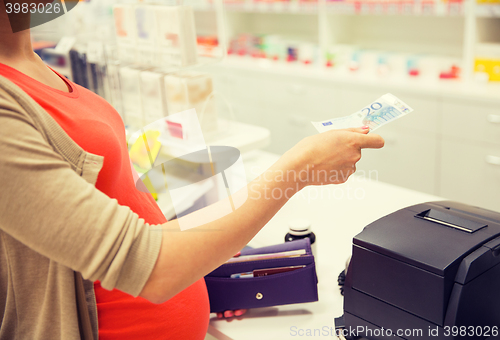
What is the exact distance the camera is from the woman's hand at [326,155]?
0.83 metres

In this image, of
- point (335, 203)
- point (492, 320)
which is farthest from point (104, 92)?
point (492, 320)

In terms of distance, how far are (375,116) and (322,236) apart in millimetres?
510

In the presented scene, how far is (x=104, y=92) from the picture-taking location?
2168 mm

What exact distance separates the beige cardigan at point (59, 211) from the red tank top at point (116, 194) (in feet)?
0.16

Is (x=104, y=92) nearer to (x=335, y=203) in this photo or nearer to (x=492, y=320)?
(x=335, y=203)

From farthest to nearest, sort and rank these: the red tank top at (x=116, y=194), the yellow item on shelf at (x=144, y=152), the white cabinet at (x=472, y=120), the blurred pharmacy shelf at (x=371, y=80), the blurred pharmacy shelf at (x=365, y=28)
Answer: the blurred pharmacy shelf at (x=365, y=28) → the blurred pharmacy shelf at (x=371, y=80) → the white cabinet at (x=472, y=120) → the yellow item on shelf at (x=144, y=152) → the red tank top at (x=116, y=194)

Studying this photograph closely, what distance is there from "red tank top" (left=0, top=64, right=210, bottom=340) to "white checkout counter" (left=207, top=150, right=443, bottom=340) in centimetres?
16

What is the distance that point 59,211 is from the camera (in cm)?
60

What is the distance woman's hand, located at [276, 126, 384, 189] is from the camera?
32.7 inches

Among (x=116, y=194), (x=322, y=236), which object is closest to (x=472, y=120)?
(x=322, y=236)

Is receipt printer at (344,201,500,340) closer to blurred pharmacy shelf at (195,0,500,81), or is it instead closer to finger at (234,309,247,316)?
finger at (234,309,247,316)

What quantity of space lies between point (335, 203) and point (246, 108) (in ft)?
7.81

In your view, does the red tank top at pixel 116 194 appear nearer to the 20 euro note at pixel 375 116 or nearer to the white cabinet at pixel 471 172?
the 20 euro note at pixel 375 116

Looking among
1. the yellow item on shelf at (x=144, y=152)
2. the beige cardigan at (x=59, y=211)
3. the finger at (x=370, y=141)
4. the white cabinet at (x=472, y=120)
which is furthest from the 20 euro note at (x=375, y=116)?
the white cabinet at (x=472, y=120)
